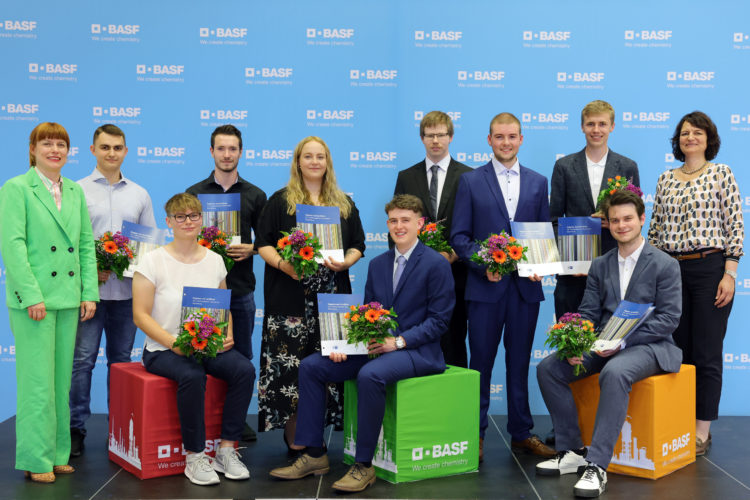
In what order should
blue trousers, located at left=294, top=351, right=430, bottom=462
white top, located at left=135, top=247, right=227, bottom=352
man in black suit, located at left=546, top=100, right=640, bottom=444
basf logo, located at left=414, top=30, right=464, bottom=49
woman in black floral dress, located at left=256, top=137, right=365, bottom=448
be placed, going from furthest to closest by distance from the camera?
basf logo, located at left=414, top=30, right=464, bottom=49, man in black suit, located at left=546, top=100, right=640, bottom=444, woman in black floral dress, located at left=256, top=137, right=365, bottom=448, white top, located at left=135, top=247, right=227, bottom=352, blue trousers, located at left=294, top=351, right=430, bottom=462

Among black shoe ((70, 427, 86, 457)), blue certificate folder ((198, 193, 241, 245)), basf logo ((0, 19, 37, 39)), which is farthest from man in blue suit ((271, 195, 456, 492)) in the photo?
basf logo ((0, 19, 37, 39))

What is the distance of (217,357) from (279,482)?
0.77 metres

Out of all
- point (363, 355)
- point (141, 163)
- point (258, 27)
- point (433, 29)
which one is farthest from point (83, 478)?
point (433, 29)

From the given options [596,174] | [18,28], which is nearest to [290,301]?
[596,174]

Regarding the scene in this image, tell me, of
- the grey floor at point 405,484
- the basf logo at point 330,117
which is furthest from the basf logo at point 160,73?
the grey floor at point 405,484

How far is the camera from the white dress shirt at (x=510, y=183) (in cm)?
434

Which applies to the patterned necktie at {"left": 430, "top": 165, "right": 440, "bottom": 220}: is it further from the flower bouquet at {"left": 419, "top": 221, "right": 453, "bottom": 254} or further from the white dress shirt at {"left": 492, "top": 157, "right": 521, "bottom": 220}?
the white dress shirt at {"left": 492, "top": 157, "right": 521, "bottom": 220}

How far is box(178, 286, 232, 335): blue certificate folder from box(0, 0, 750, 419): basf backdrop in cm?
209

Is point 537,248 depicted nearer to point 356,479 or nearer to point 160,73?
point 356,479

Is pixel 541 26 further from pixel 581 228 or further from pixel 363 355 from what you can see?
pixel 363 355

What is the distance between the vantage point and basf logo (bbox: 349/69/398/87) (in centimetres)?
572

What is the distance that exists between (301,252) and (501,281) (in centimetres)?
124

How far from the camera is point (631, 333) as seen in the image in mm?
3906

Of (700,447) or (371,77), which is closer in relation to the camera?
(700,447)
